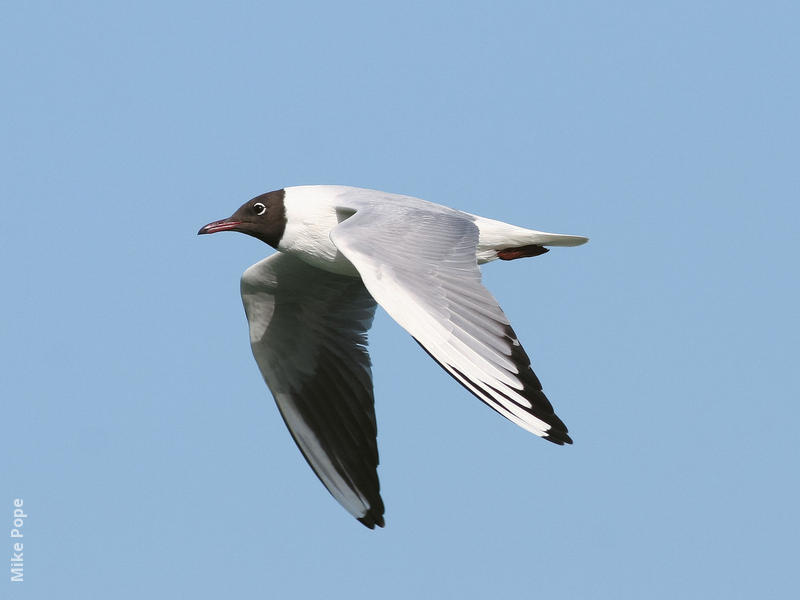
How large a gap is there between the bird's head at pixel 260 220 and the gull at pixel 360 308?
0.01m

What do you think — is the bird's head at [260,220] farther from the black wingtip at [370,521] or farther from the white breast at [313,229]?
the black wingtip at [370,521]

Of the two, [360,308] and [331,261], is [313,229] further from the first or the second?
[360,308]

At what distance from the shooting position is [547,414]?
607 centimetres

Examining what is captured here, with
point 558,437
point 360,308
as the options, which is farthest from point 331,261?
point 558,437

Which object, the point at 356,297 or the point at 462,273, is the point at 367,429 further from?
the point at 462,273

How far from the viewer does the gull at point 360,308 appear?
6141 millimetres

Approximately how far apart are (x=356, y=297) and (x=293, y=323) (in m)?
0.50

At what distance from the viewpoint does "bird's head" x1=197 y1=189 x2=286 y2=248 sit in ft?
26.8

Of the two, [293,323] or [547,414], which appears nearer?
[547,414]

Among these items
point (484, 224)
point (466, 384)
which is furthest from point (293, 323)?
point (466, 384)

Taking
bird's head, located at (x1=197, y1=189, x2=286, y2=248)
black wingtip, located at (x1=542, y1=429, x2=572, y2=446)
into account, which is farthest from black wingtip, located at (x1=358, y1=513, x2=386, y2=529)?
black wingtip, located at (x1=542, y1=429, x2=572, y2=446)

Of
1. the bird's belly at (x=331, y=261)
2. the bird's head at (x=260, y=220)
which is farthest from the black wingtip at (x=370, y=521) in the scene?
the bird's head at (x=260, y=220)

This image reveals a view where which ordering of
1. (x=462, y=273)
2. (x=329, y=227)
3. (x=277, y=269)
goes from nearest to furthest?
(x=462, y=273)
(x=329, y=227)
(x=277, y=269)

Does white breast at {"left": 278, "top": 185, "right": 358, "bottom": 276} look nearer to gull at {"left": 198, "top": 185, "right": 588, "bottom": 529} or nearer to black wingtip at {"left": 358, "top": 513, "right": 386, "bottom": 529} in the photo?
gull at {"left": 198, "top": 185, "right": 588, "bottom": 529}
